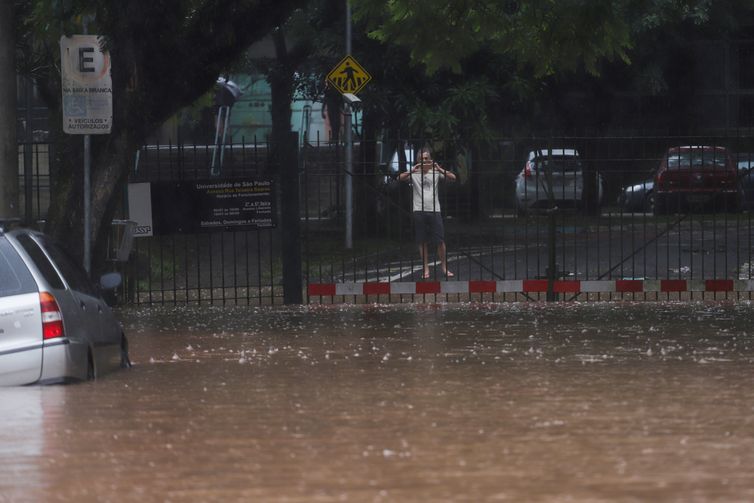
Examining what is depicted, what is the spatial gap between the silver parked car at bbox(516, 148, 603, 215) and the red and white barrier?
1.01m

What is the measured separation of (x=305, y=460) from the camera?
27.2 ft

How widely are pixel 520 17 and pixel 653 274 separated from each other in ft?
18.2

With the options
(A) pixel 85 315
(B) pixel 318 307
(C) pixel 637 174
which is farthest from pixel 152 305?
(A) pixel 85 315

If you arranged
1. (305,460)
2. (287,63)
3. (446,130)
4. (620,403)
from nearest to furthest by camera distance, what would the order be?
(305,460)
(620,403)
(446,130)
(287,63)

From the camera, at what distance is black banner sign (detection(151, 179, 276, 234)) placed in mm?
20297

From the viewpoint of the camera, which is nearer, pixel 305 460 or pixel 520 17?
pixel 305 460

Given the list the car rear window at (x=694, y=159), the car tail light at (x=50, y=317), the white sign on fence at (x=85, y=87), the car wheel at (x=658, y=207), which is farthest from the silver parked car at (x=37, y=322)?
the car wheel at (x=658, y=207)

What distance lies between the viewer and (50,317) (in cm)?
1086

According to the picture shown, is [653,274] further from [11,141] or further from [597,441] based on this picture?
[597,441]

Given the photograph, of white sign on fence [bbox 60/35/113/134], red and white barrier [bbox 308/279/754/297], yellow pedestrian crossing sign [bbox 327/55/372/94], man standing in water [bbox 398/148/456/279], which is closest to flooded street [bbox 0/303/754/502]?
white sign on fence [bbox 60/35/113/134]

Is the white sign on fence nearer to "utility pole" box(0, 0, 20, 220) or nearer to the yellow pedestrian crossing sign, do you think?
"utility pole" box(0, 0, 20, 220)

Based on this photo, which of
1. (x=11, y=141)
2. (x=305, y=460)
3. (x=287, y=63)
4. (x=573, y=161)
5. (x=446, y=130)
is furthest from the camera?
(x=287, y=63)

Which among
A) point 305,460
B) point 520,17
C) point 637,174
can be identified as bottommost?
point 305,460

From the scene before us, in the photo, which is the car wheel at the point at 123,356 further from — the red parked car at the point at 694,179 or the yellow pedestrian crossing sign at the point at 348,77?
the yellow pedestrian crossing sign at the point at 348,77
